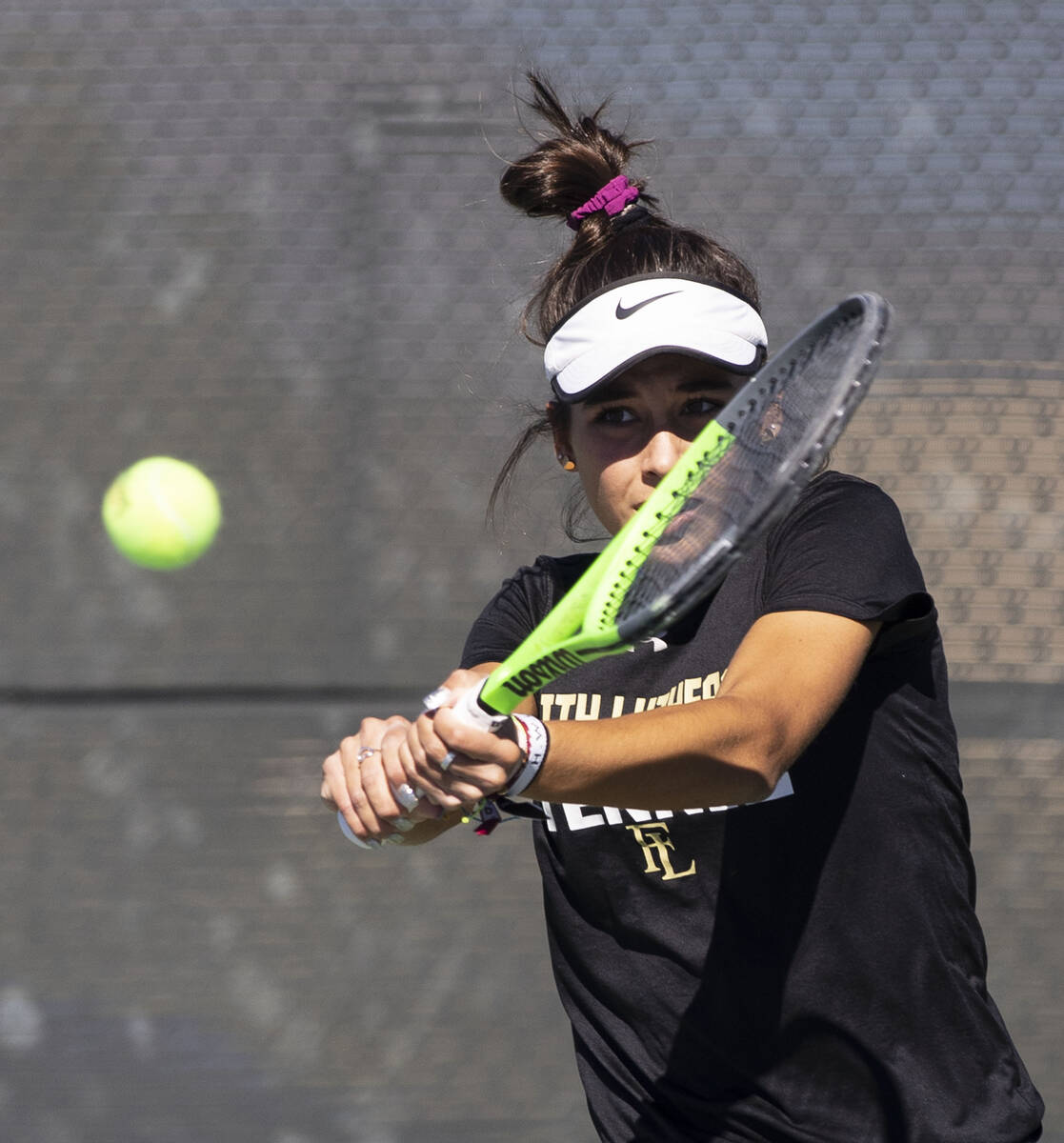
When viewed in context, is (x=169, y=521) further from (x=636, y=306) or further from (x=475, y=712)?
(x=475, y=712)

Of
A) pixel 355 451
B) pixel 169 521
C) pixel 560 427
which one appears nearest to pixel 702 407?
pixel 560 427

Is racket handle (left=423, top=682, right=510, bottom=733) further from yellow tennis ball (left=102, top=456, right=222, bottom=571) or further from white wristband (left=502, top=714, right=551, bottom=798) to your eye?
yellow tennis ball (left=102, top=456, right=222, bottom=571)

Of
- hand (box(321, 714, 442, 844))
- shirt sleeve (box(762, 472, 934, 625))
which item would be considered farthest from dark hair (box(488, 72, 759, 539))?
hand (box(321, 714, 442, 844))

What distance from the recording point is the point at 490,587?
8.07 feet

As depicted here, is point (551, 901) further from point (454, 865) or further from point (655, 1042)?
point (454, 865)

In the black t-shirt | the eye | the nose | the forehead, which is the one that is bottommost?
the black t-shirt

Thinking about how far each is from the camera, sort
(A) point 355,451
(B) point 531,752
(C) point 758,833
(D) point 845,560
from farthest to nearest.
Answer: (A) point 355,451, (C) point 758,833, (D) point 845,560, (B) point 531,752

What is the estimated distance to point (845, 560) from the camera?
109cm

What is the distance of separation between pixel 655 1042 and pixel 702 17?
73.0 inches

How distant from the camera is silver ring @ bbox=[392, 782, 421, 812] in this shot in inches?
38.0

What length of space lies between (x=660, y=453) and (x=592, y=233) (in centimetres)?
34

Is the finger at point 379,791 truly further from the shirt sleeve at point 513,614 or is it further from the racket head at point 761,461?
the shirt sleeve at point 513,614

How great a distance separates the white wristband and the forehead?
450mm

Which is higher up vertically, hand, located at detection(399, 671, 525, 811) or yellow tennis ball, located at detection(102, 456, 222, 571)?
yellow tennis ball, located at detection(102, 456, 222, 571)
